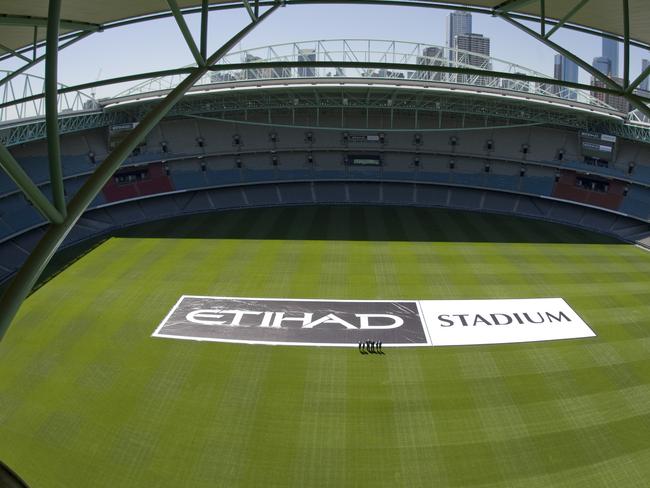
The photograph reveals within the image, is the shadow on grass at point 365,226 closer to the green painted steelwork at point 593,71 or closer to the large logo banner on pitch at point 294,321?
the large logo banner on pitch at point 294,321

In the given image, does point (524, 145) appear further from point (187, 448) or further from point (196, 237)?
point (187, 448)

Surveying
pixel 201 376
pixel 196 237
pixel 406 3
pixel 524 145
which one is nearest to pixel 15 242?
pixel 196 237

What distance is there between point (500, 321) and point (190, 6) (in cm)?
1521

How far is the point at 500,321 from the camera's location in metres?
17.4

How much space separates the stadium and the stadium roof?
95 millimetres

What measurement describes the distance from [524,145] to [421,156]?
841 cm

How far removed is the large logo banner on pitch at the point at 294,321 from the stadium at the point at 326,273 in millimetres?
126

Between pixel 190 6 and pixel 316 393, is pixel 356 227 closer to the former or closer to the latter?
pixel 316 393

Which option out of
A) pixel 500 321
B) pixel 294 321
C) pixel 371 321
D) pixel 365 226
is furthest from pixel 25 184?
pixel 365 226

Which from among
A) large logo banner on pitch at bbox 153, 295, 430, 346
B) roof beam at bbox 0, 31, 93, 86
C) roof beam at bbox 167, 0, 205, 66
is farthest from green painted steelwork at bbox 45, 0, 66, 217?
large logo banner on pitch at bbox 153, 295, 430, 346

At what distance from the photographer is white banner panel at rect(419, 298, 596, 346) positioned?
16.3 m

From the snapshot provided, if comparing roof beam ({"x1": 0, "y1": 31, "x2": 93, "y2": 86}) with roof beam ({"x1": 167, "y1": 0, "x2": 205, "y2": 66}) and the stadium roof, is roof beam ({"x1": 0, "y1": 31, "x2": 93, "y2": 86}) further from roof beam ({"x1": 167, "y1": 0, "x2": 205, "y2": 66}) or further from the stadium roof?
roof beam ({"x1": 167, "y1": 0, "x2": 205, "y2": 66})

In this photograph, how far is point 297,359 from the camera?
48.6 feet

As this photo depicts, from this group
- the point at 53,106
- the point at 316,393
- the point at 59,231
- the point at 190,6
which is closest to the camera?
the point at 59,231
